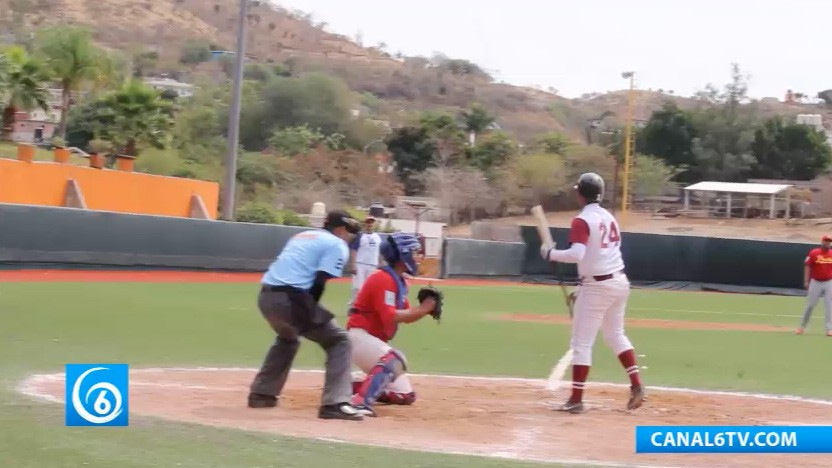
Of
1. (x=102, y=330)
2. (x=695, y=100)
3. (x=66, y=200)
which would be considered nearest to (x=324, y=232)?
(x=102, y=330)

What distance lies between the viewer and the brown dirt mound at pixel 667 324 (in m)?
21.1

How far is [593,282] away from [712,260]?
29.0m

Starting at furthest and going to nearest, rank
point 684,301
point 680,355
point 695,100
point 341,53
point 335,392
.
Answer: point 341,53 → point 695,100 → point 684,301 → point 680,355 → point 335,392

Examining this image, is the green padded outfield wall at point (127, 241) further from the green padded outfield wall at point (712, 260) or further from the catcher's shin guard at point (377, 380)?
the catcher's shin guard at point (377, 380)

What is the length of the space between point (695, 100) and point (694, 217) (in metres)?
23.3

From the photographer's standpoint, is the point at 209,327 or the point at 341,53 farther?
the point at 341,53

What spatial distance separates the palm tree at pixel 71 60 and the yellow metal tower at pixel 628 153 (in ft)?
75.2

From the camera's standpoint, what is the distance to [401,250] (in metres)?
9.10

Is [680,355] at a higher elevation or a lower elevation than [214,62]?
lower

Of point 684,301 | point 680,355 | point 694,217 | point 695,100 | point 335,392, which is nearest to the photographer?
point 335,392

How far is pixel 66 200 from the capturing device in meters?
29.1

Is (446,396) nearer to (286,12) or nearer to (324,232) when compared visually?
(324,232)

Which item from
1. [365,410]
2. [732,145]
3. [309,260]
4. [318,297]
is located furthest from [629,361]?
[732,145]

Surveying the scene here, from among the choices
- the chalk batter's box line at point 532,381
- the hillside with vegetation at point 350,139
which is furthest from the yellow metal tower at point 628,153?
the chalk batter's box line at point 532,381
